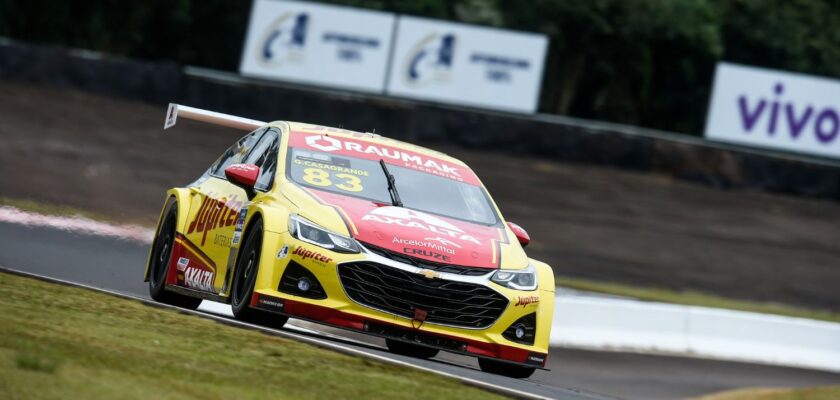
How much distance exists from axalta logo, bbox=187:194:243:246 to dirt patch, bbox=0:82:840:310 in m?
6.84

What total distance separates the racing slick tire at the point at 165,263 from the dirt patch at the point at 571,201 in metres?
6.00

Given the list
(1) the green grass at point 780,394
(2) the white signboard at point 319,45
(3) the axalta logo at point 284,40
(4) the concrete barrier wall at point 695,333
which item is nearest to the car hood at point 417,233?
(1) the green grass at point 780,394

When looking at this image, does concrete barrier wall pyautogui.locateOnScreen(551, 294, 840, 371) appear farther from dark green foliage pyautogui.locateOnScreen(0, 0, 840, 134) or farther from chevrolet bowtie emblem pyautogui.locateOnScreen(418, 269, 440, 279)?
dark green foliage pyautogui.locateOnScreen(0, 0, 840, 134)

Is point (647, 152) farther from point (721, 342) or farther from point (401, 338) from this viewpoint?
point (401, 338)

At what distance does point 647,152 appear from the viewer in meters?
27.2

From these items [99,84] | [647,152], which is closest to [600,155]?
[647,152]

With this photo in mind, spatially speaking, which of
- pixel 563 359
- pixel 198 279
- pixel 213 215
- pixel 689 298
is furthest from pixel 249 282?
pixel 689 298

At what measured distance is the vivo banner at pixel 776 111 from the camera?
26938 millimetres

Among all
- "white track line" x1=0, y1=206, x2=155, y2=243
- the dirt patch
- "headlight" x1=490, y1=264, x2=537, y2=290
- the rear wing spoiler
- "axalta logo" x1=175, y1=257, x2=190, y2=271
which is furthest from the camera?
the dirt patch

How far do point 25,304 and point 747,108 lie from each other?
20346mm

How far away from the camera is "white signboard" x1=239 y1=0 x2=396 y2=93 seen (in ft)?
91.9

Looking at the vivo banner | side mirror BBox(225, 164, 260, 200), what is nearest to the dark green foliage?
the vivo banner

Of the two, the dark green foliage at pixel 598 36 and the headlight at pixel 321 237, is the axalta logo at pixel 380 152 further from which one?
the dark green foliage at pixel 598 36

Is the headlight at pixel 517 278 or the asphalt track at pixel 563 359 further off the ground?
the headlight at pixel 517 278
